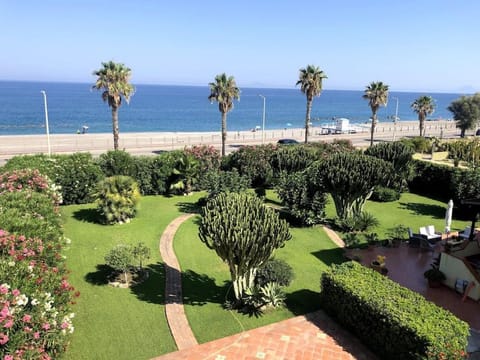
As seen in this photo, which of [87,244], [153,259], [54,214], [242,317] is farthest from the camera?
[87,244]

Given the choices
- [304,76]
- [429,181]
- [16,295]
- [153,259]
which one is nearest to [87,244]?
[153,259]

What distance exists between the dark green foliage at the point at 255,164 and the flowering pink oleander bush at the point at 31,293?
745 inches

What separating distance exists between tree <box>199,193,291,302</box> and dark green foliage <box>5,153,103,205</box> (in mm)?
14044

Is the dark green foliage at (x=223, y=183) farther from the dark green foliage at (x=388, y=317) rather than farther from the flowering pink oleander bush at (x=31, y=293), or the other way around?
the flowering pink oleander bush at (x=31, y=293)

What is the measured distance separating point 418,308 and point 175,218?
1414 centimetres

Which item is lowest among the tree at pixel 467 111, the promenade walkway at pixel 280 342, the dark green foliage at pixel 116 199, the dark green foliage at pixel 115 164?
the promenade walkway at pixel 280 342

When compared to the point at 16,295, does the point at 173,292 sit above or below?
below

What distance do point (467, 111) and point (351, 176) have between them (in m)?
48.9

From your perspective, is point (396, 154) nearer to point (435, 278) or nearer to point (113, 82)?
point (435, 278)

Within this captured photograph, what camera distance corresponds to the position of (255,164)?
95.3 feet

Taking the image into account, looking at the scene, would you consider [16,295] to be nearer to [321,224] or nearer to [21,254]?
[21,254]

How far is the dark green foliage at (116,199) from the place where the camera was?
1966 cm

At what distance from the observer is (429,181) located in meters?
28.8

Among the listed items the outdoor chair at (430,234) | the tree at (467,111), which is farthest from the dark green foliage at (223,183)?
the tree at (467,111)
